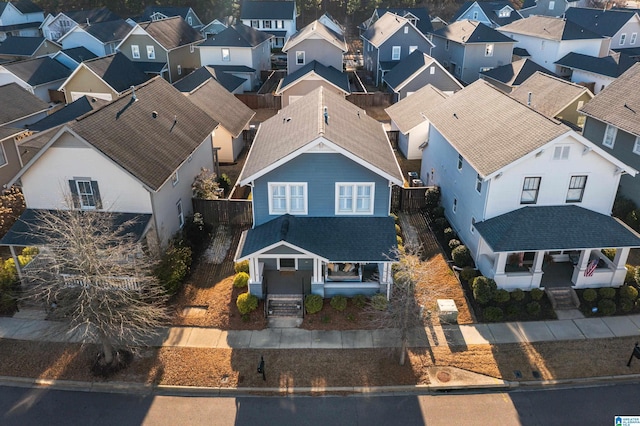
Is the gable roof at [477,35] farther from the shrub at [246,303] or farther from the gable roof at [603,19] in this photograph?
the shrub at [246,303]

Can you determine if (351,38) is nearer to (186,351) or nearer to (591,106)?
(591,106)

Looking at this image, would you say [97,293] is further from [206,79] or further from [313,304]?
[206,79]

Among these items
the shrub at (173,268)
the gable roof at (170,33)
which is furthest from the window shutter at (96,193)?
the gable roof at (170,33)

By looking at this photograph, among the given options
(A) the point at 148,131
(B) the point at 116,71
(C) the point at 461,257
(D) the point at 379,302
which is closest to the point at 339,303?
(D) the point at 379,302

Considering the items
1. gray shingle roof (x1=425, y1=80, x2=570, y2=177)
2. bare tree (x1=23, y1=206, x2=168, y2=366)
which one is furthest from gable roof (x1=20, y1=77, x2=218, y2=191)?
gray shingle roof (x1=425, y1=80, x2=570, y2=177)

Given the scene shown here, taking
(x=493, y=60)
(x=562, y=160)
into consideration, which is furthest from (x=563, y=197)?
(x=493, y=60)

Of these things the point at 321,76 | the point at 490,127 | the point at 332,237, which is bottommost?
the point at 332,237
